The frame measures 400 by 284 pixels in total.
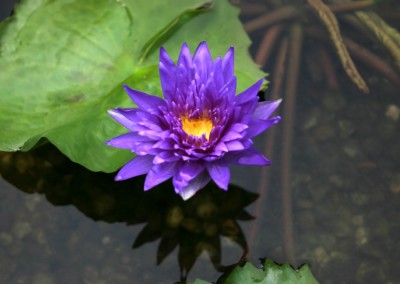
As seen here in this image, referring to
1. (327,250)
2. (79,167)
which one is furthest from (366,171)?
(79,167)

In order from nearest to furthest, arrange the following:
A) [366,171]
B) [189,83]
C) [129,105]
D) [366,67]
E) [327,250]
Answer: [189,83] < [129,105] < [327,250] < [366,171] < [366,67]

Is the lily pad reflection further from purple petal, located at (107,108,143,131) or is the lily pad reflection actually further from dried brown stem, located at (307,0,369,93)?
dried brown stem, located at (307,0,369,93)

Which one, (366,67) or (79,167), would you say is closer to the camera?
(79,167)

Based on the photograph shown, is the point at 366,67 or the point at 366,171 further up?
the point at 366,67

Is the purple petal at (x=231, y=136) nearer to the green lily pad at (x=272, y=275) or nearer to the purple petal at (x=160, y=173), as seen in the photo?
the purple petal at (x=160, y=173)

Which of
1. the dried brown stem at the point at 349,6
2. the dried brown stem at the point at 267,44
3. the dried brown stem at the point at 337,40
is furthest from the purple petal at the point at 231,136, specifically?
the dried brown stem at the point at 349,6

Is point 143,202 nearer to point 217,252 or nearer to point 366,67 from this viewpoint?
point 217,252
